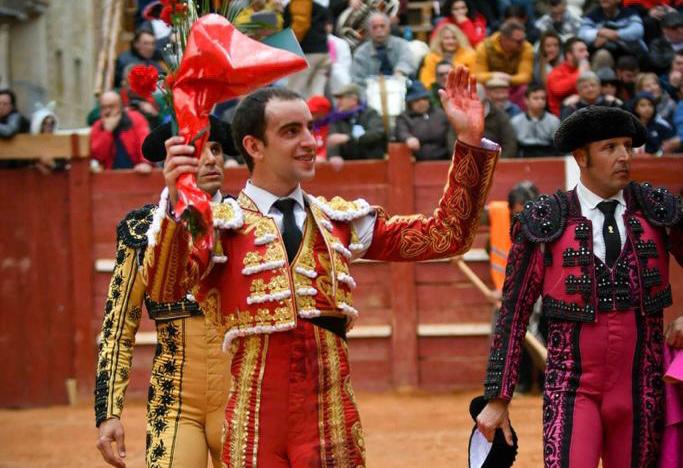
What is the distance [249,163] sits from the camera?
4250mm

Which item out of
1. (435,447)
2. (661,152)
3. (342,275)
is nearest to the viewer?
(342,275)

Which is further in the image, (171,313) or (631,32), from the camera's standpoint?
(631,32)

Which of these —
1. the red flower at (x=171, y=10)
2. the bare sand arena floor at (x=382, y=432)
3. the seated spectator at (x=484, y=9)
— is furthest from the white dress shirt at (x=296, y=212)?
the seated spectator at (x=484, y=9)

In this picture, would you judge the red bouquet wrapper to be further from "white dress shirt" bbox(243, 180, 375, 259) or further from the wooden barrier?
the wooden barrier

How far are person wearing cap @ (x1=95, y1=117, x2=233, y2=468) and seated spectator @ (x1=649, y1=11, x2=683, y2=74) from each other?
8.66m

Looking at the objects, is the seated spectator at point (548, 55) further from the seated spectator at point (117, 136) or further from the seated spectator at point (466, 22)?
the seated spectator at point (117, 136)

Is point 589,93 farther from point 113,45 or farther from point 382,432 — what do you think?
point 113,45

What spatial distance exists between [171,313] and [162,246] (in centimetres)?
105

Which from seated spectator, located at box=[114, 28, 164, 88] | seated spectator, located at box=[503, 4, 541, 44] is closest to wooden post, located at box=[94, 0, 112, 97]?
seated spectator, located at box=[114, 28, 164, 88]

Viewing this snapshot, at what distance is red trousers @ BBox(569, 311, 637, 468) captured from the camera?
177 inches

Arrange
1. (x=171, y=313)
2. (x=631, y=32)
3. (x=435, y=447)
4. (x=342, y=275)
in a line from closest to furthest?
(x=342, y=275) → (x=171, y=313) → (x=435, y=447) → (x=631, y=32)

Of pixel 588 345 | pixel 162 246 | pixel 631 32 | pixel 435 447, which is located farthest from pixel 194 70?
pixel 631 32

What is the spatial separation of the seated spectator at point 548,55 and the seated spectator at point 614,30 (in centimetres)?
27

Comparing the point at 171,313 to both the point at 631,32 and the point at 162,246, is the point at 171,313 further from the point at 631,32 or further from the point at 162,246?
the point at 631,32
